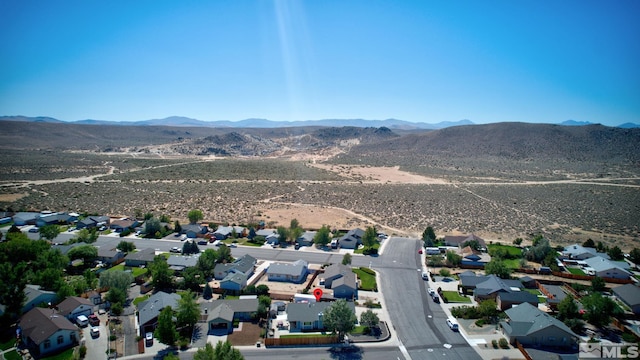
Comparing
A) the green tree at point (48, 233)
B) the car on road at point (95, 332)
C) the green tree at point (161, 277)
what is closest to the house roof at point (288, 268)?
the green tree at point (161, 277)

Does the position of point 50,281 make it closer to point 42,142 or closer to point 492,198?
point 492,198

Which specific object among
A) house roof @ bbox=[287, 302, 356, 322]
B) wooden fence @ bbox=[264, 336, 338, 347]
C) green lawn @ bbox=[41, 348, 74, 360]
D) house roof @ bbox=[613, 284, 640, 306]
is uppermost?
house roof @ bbox=[613, 284, 640, 306]

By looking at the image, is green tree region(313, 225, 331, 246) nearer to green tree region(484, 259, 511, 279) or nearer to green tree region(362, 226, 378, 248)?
green tree region(362, 226, 378, 248)

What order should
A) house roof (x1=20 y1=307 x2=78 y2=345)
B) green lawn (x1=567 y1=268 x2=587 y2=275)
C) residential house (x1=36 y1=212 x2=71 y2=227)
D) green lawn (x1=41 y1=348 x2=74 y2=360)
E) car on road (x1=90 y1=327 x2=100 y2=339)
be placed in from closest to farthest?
1. green lawn (x1=41 y1=348 x2=74 y2=360)
2. house roof (x1=20 y1=307 x2=78 y2=345)
3. car on road (x1=90 y1=327 x2=100 y2=339)
4. green lawn (x1=567 y1=268 x2=587 y2=275)
5. residential house (x1=36 y1=212 x2=71 y2=227)

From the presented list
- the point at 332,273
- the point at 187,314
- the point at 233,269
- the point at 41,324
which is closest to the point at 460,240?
the point at 332,273

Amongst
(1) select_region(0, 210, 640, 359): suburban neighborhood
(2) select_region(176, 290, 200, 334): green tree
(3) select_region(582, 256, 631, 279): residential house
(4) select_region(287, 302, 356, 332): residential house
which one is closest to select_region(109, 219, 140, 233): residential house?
(1) select_region(0, 210, 640, 359): suburban neighborhood

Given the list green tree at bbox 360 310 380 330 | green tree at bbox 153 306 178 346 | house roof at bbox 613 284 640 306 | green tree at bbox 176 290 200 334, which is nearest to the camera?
green tree at bbox 153 306 178 346

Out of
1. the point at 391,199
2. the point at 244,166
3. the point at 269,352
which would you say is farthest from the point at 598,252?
the point at 244,166

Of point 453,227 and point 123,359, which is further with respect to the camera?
point 453,227
